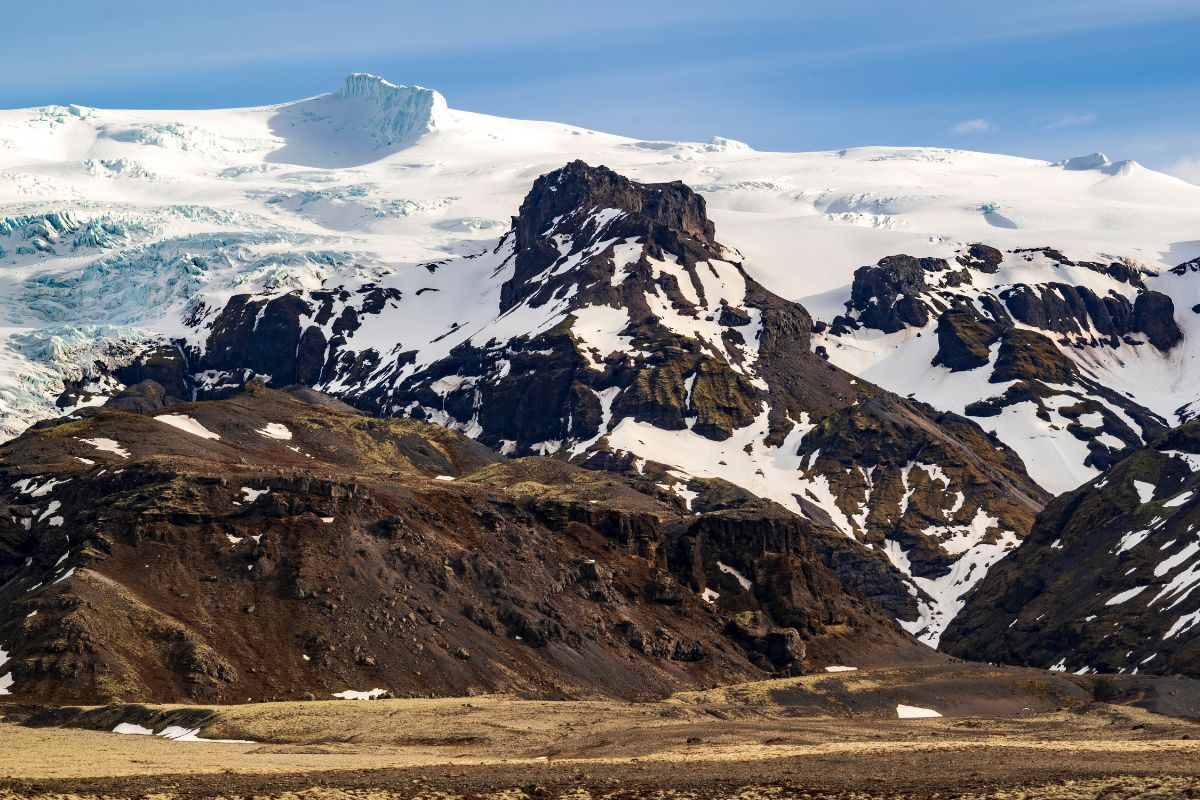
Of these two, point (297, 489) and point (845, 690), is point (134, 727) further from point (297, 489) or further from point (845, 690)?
point (845, 690)

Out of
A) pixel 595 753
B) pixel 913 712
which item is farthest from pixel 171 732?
pixel 913 712

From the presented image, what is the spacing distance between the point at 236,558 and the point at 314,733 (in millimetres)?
51677

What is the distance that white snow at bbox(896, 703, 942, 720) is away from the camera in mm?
177750

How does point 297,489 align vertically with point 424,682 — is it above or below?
above

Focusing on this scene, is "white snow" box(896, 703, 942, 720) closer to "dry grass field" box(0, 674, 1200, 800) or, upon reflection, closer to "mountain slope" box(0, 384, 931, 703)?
"dry grass field" box(0, 674, 1200, 800)

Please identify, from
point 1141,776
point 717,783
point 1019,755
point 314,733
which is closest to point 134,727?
point 314,733

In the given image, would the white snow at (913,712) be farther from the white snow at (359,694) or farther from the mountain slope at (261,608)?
the white snow at (359,694)

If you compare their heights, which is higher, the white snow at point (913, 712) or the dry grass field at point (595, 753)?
the dry grass field at point (595, 753)

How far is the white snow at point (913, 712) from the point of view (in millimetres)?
177750

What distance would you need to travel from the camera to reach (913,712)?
588 feet

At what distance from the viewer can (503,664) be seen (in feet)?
589

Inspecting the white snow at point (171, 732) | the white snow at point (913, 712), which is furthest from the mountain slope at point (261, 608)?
the white snow at point (913, 712)

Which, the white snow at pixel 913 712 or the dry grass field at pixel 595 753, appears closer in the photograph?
the dry grass field at pixel 595 753

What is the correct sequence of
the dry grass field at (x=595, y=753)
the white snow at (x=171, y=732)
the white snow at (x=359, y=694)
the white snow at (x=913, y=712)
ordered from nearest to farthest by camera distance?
the dry grass field at (x=595, y=753) < the white snow at (x=171, y=732) < the white snow at (x=359, y=694) < the white snow at (x=913, y=712)
